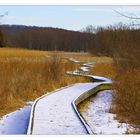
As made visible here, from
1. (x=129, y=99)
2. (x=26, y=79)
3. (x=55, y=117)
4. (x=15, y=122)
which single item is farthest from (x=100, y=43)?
(x=26, y=79)

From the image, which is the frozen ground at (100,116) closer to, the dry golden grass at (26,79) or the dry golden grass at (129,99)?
the dry golden grass at (129,99)

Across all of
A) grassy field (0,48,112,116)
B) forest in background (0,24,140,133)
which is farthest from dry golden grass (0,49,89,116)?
forest in background (0,24,140,133)

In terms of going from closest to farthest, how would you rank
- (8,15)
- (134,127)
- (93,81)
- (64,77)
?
(134,127) → (8,15) → (64,77) → (93,81)

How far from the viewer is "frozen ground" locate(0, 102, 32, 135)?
24.7ft

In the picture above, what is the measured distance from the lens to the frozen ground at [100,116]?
8008 mm

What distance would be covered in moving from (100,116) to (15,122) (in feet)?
6.01

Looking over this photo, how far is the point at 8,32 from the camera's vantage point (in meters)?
8.73

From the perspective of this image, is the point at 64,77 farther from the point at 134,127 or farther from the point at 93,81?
the point at 134,127

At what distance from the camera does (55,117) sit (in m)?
8.26

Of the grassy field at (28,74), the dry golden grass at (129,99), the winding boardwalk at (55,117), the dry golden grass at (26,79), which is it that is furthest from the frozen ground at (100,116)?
the dry golden grass at (26,79)

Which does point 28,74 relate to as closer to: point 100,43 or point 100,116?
point 100,43

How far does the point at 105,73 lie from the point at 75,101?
651cm
